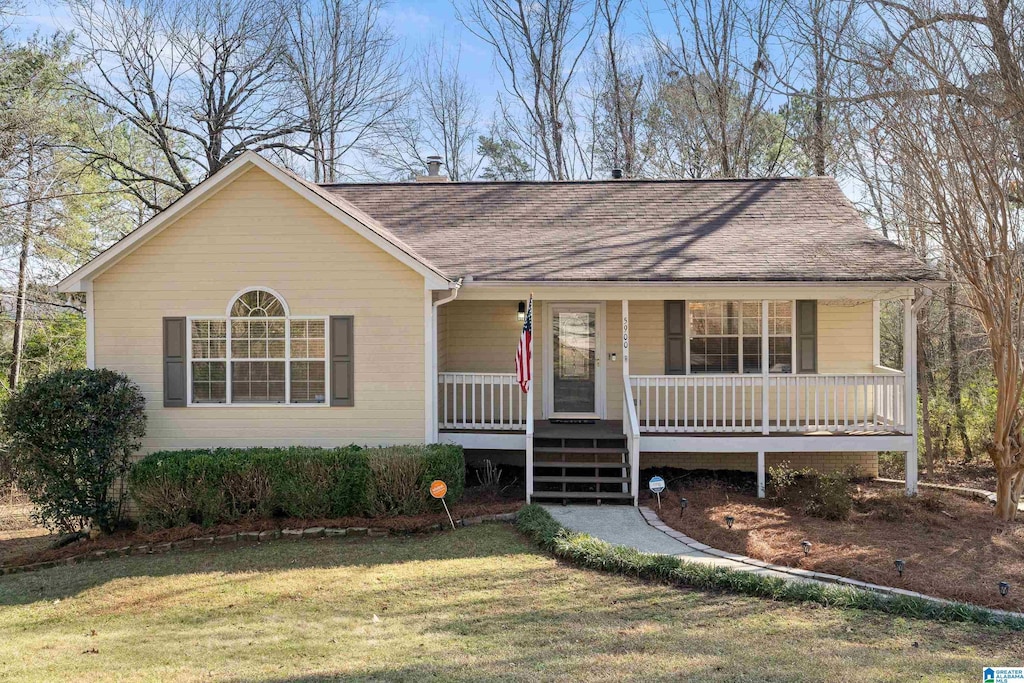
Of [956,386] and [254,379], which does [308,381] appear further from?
[956,386]

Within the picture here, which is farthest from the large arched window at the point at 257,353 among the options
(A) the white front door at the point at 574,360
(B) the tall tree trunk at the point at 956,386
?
(B) the tall tree trunk at the point at 956,386

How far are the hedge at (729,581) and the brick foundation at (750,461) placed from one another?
173 inches

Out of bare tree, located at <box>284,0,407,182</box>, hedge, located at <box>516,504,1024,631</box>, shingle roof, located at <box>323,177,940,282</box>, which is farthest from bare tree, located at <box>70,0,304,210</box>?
hedge, located at <box>516,504,1024,631</box>

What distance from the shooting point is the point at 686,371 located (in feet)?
39.9

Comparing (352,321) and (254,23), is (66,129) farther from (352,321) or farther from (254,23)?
(352,321)

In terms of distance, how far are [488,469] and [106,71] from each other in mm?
18170

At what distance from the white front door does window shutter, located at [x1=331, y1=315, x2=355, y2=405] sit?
354 cm

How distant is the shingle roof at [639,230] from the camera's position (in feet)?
35.6

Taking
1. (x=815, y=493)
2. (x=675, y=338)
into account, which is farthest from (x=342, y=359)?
(x=815, y=493)

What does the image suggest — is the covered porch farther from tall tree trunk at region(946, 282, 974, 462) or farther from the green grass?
tall tree trunk at region(946, 282, 974, 462)

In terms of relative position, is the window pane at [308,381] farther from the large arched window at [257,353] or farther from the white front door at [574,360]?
the white front door at [574,360]

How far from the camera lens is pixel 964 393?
56.3ft

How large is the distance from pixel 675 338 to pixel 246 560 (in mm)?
7199

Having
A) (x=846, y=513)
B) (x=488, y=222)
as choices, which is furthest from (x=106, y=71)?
(x=846, y=513)
